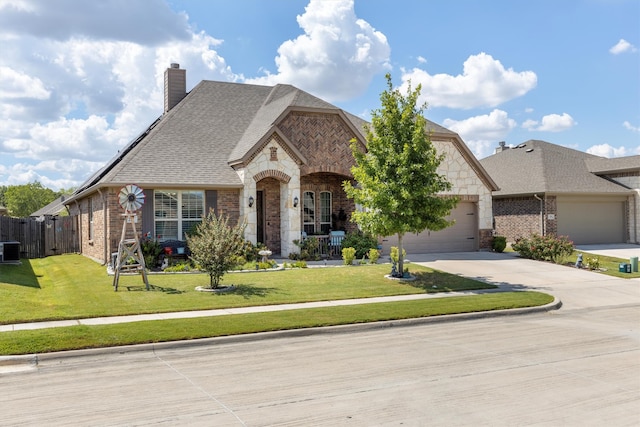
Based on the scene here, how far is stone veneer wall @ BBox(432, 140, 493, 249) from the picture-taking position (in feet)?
83.9

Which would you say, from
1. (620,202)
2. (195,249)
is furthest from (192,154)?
(620,202)

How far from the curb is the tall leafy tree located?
454 centimetres

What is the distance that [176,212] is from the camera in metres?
20.9

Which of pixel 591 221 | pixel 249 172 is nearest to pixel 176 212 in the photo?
pixel 249 172

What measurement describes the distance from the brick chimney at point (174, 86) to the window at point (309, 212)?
844 cm

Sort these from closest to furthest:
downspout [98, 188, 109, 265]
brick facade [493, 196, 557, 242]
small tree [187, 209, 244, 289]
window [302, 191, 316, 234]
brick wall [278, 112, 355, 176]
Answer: small tree [187, 209, 244, 289] < downspout [98, 188, 109, 265] < brick wall [278, 112, 355, 176] < window [302, 191, 316, 234] < brick facade [493, 196, 557, 242]

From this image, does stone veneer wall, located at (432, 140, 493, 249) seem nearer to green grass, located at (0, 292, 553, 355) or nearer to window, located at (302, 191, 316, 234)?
window, located at (302, 191, 316, 234)

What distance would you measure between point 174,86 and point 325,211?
9887mm

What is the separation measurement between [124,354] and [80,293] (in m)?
6.20

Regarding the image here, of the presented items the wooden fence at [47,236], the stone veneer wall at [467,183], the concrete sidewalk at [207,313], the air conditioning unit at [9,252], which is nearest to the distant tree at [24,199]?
the wooden fence at [47,236]

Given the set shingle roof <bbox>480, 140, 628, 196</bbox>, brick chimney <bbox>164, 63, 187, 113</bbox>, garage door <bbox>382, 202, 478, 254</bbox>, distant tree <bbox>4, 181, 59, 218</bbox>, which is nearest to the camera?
garage door <bbox>382, 202, 478, 254</bbox>

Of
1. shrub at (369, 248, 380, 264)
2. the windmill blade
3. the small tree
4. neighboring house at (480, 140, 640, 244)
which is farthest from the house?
the small tree

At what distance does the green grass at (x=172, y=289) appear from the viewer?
12648 mm

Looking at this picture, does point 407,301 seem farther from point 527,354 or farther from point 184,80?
point 184,80
